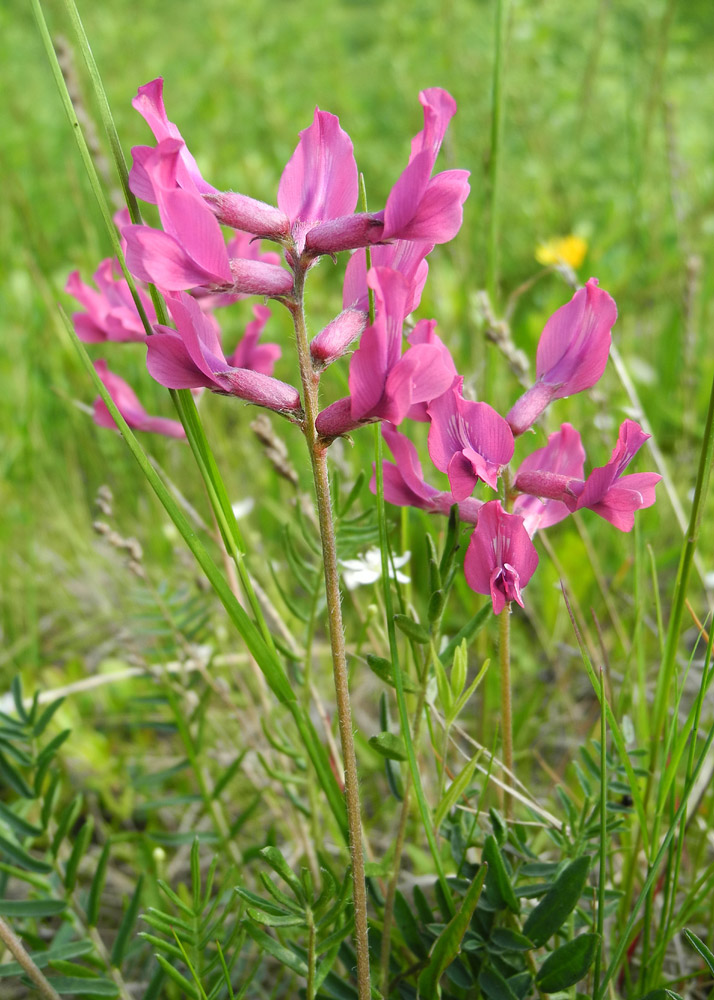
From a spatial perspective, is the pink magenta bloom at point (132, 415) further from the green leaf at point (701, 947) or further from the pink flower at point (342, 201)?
the green leaf at point (701, 947)

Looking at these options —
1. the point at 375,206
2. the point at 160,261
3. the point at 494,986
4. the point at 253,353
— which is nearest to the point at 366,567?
the point at 253,353

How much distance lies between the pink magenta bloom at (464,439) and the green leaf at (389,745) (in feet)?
0.73

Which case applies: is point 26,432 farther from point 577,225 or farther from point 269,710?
point 577,225

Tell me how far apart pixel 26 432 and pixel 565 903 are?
154 cm

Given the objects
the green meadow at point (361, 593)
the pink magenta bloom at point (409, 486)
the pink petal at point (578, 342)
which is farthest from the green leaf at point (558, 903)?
the pink petal at point (578, 342)

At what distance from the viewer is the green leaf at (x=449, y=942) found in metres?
0.74

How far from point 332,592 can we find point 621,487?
264 millimetres

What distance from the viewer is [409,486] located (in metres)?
0.84

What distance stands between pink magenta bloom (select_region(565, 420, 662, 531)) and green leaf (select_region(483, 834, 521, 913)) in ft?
1.01

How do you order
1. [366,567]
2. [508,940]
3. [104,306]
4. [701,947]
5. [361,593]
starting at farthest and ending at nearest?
1. [361,593]
2. [366,567]
3. [104,306]
4. [508,940]
5. [701,947]

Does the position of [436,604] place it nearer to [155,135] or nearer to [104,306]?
[155,135]

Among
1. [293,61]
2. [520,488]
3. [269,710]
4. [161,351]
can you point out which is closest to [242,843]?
[269,710]

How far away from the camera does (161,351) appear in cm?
71

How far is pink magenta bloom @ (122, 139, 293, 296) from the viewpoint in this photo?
0.65 meters
